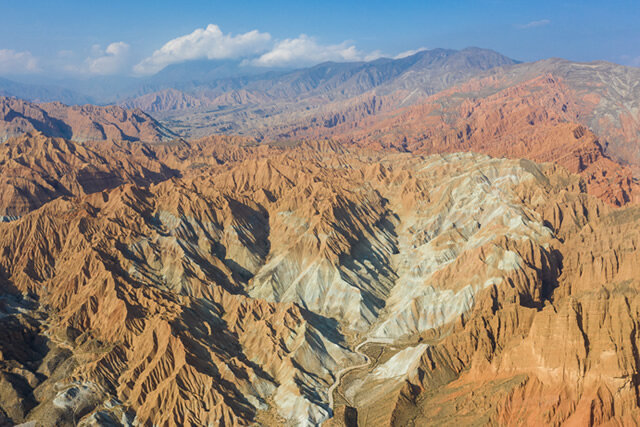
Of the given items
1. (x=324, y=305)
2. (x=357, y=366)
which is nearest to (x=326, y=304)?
(x=324, y=305)

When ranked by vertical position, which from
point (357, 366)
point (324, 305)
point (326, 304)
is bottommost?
point (357, 366)

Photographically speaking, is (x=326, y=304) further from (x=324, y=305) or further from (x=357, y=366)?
(x=357, y=366)

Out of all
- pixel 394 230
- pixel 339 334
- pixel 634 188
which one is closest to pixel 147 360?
pixel 339 334

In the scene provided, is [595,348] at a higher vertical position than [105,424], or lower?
higher

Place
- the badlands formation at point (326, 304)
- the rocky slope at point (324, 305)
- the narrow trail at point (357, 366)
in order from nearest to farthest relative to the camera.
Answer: the badlands formation at point (326, 304)
the rocky slope at point (324, 305)
the narrow trail at point (357, 366)

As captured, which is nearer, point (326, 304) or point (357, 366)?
point (357, 366)

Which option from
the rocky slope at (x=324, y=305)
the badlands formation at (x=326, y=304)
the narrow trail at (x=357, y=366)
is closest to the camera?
the badlands formation at (x=326, y=304)

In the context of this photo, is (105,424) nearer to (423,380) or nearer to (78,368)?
(78,368)

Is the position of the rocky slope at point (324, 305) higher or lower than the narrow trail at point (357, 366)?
higher

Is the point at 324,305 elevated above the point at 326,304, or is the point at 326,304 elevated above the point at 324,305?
the point at 326,304
